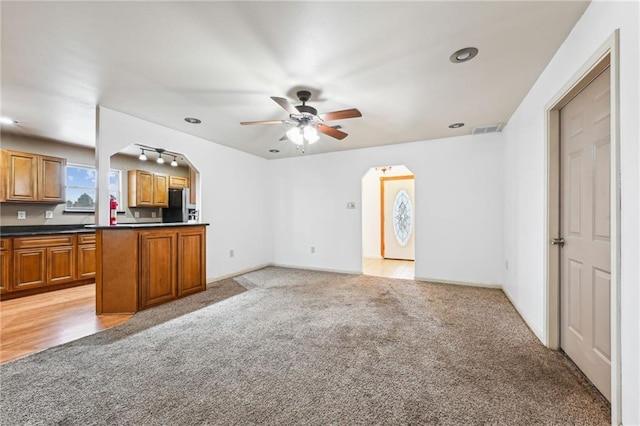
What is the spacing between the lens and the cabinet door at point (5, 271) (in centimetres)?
375

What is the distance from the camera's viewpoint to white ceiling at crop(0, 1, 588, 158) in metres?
1.76

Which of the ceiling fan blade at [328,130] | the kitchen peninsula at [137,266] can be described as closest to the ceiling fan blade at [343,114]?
the ceiling fan blade at [328,130]

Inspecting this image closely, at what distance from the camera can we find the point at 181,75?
8.34 feet

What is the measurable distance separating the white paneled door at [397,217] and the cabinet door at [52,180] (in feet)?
21.5

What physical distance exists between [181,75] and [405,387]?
10.4 feet

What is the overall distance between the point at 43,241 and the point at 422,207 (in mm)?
6112

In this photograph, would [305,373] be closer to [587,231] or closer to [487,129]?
[587,231]

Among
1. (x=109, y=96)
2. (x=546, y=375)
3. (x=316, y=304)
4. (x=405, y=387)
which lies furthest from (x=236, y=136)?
(x=546, y=375)

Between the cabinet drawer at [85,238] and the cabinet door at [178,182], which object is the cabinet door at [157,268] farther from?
the cabinet door at [178,182]

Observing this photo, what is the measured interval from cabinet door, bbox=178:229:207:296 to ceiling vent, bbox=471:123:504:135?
450cm

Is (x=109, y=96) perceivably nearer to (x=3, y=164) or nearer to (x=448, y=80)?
(x=3, y=164)

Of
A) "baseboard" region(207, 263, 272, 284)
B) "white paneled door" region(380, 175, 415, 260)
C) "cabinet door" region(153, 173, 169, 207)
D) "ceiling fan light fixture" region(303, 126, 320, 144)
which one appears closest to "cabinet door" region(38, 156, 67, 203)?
"cabinet door" region(153, 173, 169, 207)

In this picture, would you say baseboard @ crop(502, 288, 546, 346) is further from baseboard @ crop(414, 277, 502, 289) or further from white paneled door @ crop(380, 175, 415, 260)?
white paneled door @ crop(380, 175, 415, 260)

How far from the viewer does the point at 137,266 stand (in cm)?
325
